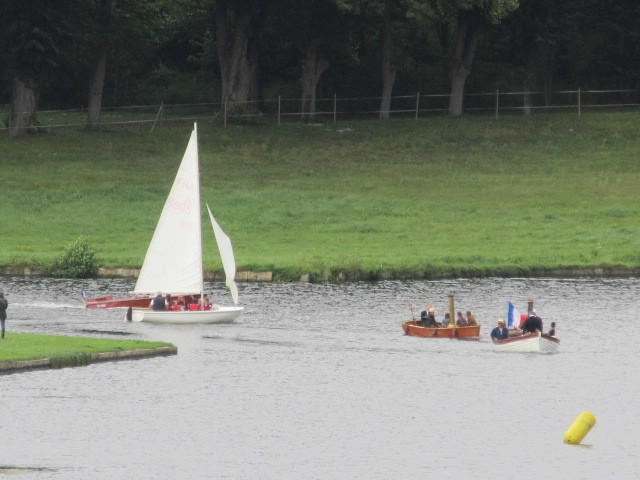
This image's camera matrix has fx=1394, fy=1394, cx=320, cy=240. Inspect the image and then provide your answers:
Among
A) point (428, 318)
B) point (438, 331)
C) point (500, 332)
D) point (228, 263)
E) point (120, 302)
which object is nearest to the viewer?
point (500, 332)

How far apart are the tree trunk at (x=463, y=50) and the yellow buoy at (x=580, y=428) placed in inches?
3203

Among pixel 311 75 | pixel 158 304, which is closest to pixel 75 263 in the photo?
pixel 158 304

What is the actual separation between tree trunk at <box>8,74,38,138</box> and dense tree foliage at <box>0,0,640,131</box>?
0.55 ft

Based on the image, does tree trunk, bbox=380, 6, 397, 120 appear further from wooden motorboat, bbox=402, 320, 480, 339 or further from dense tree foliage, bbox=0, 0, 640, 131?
wooden motorboat, bbox=402, 320, 480, 339

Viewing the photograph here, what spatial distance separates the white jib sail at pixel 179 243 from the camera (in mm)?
71938

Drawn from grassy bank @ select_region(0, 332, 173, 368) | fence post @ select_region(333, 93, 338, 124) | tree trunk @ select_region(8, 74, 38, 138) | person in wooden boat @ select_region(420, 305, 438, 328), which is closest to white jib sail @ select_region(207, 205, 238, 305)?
person in wooden boat @ select_region(420, 305, 438, 328)

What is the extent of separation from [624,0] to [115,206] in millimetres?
53004

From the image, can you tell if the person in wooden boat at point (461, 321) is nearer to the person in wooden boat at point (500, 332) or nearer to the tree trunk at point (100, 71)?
the person in wooden boat at point (500, 332)

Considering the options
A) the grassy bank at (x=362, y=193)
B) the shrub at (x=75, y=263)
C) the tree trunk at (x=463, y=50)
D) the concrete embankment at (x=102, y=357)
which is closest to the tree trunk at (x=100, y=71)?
the grassy bank at (x=362, y=193)

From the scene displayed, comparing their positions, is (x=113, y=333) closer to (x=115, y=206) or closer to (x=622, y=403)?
(x=622, y=403)

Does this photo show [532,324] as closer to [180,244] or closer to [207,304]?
[207,304]

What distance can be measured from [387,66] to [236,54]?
13438 mm

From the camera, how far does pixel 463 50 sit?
12588 centimetres

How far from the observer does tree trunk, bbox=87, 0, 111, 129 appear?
384 feet
